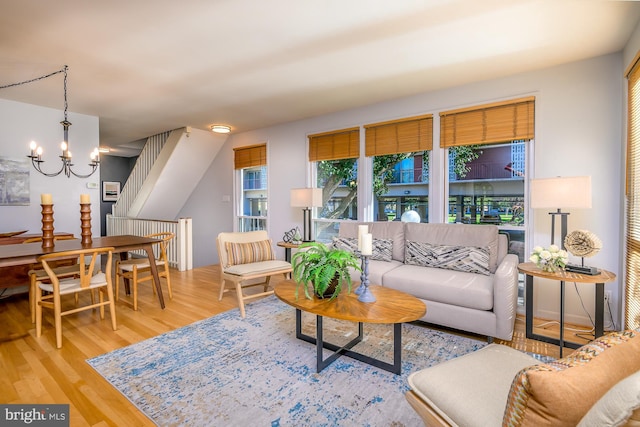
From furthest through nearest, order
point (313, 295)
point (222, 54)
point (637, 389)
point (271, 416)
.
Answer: point (222, 54), point (313, 295), point (271, 416), point (637, 389)

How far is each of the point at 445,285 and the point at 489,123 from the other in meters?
1.93

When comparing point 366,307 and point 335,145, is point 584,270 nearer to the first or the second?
point 366,307

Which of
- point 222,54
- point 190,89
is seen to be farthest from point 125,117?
point 222,54

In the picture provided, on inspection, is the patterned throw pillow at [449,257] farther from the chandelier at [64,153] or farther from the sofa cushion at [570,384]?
the chandelier at [64,153]

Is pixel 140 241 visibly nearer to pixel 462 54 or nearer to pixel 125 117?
pixel 125 117

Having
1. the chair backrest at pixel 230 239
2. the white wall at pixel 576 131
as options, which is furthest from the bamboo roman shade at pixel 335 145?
the chair backrest at pixel 230 239

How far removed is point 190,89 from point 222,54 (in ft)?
3.56

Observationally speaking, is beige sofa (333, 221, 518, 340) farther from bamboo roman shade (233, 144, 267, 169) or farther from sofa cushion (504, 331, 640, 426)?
bamboo roman shade (233, 144, 267, 169)

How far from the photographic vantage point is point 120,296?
381 cm

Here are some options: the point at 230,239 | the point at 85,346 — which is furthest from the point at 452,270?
the point at 85,346

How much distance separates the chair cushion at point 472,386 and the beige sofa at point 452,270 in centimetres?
110

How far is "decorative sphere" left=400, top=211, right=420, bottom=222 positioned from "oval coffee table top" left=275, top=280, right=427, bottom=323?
1.78 meters

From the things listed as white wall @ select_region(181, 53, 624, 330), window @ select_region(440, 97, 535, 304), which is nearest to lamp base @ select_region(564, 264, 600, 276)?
white wall @ select_region(181, 53, 624, 330)

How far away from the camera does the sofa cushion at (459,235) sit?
303cm
